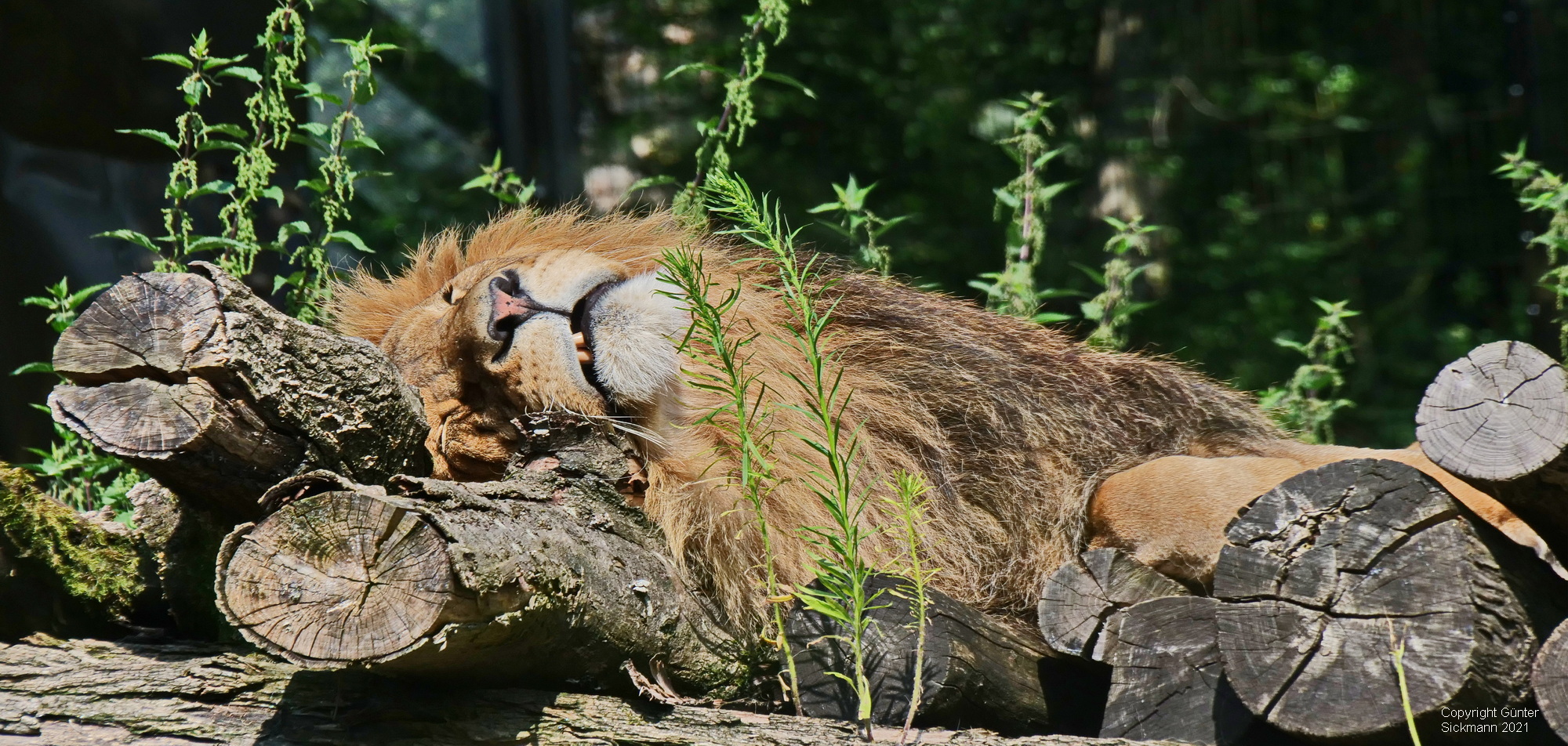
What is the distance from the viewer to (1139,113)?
8320 mm

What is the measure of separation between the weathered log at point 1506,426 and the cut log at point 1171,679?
1.34 feet

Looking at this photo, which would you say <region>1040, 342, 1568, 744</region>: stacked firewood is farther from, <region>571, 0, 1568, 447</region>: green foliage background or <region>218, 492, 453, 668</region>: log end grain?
<region>571, 0, 1568, 447</region>: green foliage background

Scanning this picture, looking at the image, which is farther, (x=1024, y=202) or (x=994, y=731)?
(x=1024, y=202)

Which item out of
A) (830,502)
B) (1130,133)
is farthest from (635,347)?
(1130,133)

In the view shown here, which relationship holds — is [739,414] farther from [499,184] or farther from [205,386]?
[499,184]

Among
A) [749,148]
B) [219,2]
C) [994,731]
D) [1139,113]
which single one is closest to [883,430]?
[994,731]

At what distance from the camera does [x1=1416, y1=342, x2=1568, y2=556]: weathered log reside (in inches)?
69.4

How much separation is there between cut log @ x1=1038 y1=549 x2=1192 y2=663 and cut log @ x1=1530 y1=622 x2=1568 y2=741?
2.03 feet

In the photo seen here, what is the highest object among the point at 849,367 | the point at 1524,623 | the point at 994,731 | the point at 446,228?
the point at 446,228

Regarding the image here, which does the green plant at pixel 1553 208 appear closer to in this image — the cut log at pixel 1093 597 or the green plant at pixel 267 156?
the cut log at pixel 1093 597

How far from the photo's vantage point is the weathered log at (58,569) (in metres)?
2.09

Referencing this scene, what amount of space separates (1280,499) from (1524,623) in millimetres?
354

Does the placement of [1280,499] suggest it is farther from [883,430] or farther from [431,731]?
[431,731]

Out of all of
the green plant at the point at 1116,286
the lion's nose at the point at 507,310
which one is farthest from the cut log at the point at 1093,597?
the green plant at the point at 1116,286
